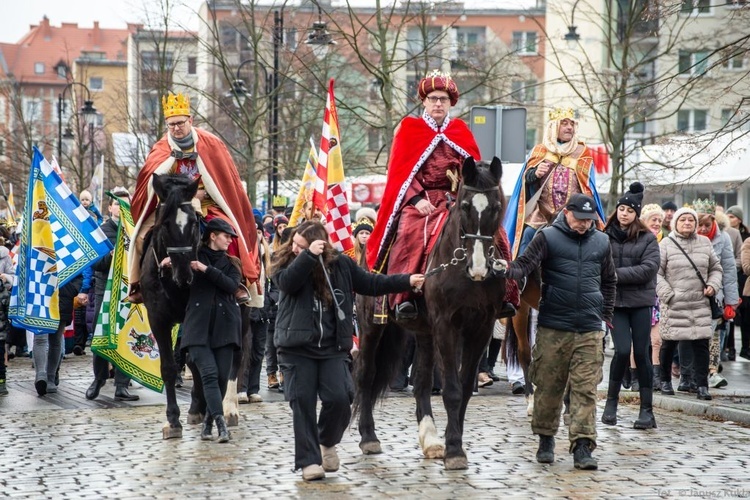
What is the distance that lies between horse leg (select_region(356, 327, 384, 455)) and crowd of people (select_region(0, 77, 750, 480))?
0.51 m

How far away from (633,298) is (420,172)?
8.89ft

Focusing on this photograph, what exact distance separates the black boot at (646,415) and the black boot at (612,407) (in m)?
0.22

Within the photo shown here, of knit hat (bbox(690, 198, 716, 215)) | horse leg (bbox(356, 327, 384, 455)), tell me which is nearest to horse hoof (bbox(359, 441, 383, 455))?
horse leg (bbox(356, 327, 384, 455))

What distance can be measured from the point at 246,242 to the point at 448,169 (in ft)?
8.62

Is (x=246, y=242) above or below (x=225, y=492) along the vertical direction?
above

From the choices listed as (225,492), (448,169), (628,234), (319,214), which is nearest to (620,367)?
(628,234)

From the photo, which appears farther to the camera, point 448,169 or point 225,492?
point 448,169

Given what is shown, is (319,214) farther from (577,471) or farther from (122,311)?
(577,471)

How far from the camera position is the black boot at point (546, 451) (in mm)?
10195

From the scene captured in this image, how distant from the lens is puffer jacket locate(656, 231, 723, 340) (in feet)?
49.3

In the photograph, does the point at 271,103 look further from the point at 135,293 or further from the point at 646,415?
the point at 646,415

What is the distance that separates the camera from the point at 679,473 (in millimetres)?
9609

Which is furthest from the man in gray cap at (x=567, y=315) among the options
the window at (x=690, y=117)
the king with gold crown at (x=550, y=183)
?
the window at (x=690, y=117)

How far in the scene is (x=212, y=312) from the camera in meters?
11.7
